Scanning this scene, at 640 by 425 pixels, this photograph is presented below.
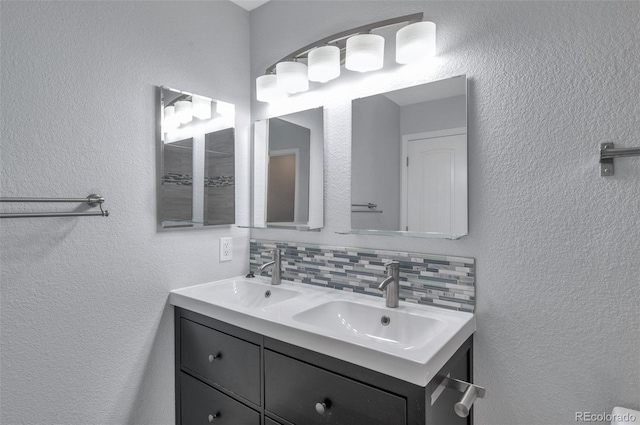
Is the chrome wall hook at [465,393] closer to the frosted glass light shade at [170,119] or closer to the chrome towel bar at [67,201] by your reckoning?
the chrome towel bar at [67,201]

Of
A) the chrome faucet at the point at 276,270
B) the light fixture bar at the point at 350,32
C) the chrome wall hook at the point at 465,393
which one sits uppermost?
the light fixture bar at the point at 350,32

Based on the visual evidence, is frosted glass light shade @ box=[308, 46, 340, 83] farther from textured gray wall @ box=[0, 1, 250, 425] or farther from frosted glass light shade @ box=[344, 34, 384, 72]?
textured gray wall @ box=[0, 1, 250, 425]

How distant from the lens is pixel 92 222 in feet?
4.69

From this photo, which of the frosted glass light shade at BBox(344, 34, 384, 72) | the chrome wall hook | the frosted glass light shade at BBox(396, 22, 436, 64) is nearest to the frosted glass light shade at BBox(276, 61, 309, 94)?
the frosted glass light shade at BBox(344, 34, 384, 72)

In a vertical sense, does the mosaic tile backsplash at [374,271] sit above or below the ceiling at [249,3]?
below

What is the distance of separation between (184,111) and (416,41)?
114 cm

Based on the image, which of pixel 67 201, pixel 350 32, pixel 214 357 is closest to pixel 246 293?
pixel 214 357

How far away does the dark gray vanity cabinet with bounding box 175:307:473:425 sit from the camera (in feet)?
3.38

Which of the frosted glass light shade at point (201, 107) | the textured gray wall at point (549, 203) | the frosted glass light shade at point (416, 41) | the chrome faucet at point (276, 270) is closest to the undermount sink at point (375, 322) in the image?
the textured gray wall at point (549, 203)

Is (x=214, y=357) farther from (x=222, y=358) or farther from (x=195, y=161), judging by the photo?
(x=195, y=161)

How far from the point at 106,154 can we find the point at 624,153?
73.7 inches

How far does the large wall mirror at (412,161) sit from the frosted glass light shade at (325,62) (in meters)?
0.18

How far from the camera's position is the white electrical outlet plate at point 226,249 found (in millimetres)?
1941

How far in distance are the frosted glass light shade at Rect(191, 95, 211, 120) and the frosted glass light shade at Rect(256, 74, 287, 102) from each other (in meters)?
0.28
